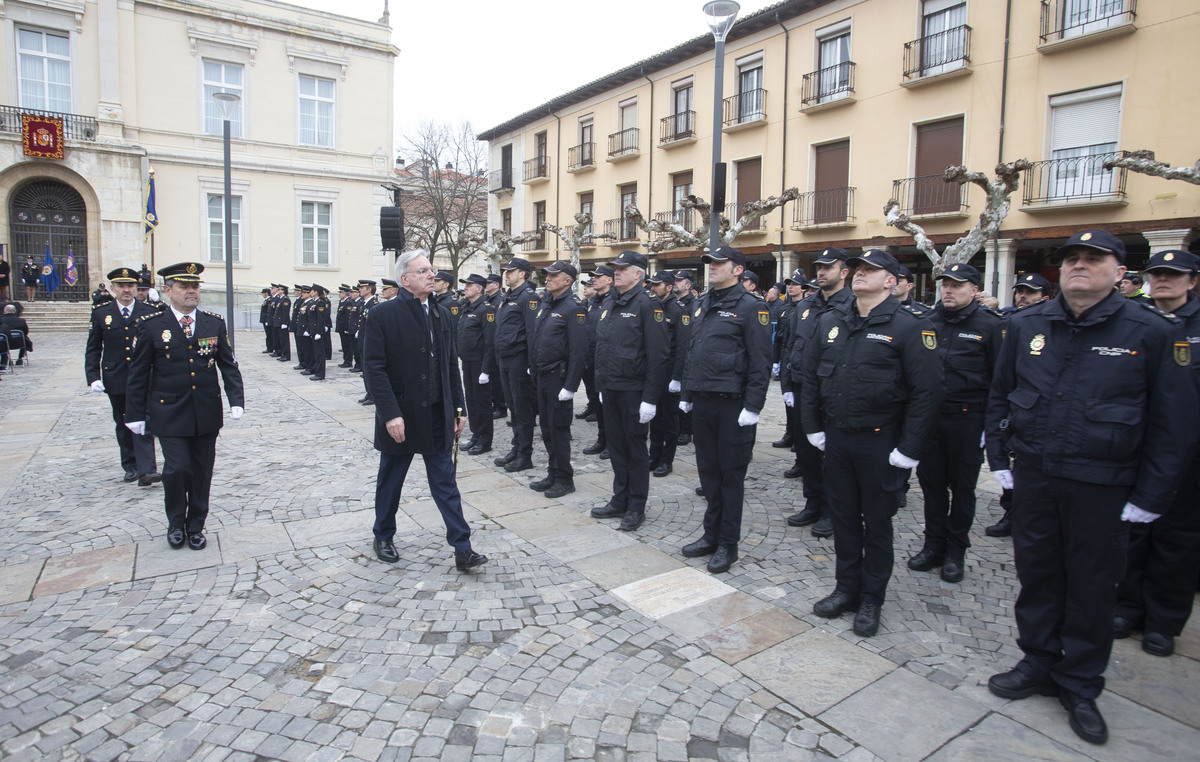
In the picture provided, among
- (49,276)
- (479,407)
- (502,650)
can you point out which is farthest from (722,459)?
(49,276)

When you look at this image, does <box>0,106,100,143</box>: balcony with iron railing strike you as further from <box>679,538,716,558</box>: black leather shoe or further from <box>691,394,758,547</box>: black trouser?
<box>679,538,716,558</box>: black leather shoe

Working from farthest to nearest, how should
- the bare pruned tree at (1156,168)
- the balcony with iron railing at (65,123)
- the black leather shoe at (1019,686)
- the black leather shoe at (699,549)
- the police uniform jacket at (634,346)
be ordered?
the balcony with iron railing at (65,123) < the bare pruned tree at (1156,168) < the police uniform jacket at (634,346) < the black leather shoe at (699,549) < the black leather shoe at (1019,686)

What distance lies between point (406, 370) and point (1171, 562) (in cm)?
451

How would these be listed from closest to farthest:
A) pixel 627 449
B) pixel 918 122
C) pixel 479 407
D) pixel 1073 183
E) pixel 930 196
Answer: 1. pixel 627 449
2. pixel 479 407
3. pixel 1073 183
4. pixel 930 196
5. pixel 918 122

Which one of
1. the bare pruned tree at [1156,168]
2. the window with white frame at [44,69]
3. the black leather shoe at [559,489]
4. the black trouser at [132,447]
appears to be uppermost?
the window with white frame at [44,69]

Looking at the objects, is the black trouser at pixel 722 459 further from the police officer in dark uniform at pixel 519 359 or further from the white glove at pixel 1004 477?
the police officer in dark uniform at pixel 519 359

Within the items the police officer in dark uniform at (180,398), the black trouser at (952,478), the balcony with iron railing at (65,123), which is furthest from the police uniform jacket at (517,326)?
the balcony with iron railing at (65,123)

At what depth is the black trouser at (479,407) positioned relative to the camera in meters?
8.09

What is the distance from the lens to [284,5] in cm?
2877

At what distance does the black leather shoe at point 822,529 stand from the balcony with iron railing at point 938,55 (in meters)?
16.3

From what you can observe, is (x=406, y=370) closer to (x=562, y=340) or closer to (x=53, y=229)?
(x=562, y=340)

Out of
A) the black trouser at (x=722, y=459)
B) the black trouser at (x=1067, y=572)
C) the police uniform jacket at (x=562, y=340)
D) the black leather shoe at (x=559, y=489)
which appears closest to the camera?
the black trouser at (x=1067, y=572)

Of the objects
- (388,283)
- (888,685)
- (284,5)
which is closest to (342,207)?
(284,5)

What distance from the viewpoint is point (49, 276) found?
24.6m
